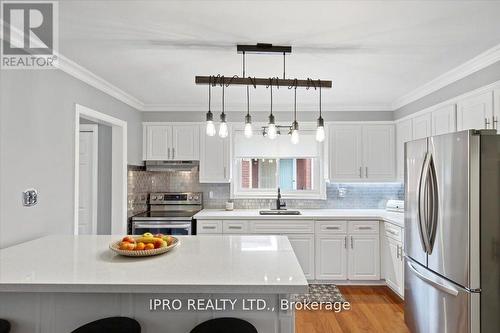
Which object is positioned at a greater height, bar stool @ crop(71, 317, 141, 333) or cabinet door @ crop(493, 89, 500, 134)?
cabinet door @ crop(493, 89, 500, 134)

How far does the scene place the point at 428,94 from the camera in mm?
3299

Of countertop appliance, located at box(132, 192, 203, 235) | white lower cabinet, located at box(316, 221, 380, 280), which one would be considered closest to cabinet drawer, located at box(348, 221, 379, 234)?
white lower cabinet, located at box(316, 221, 380, 280)

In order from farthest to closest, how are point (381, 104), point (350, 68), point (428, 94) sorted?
point (381, 104), point (428, 94), point (350, 68)

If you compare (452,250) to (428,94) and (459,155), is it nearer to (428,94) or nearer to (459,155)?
(459,155)

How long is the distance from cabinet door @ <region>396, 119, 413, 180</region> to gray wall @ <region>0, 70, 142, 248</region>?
377 centimetres

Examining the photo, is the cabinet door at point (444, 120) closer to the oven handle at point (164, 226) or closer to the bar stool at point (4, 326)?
the oven handle at point (164, 226)

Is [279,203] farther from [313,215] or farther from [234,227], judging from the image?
Answer: [234,227]

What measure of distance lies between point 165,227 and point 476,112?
3502 millimetres

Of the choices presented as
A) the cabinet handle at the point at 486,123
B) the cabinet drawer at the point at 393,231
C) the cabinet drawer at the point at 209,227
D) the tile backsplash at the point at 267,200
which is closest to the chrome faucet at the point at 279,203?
the tile backsplash at the point at 267,200

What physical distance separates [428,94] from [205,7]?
2795 millimetres

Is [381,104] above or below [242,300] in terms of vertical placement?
above

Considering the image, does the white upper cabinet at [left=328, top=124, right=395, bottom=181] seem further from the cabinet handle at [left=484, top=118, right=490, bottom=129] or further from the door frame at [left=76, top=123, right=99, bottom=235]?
the door frame at [left=76, top=123, right=99, bottom=235]

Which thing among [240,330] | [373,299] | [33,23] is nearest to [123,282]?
[240,330]

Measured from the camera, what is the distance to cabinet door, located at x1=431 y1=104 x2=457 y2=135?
2826 mm
